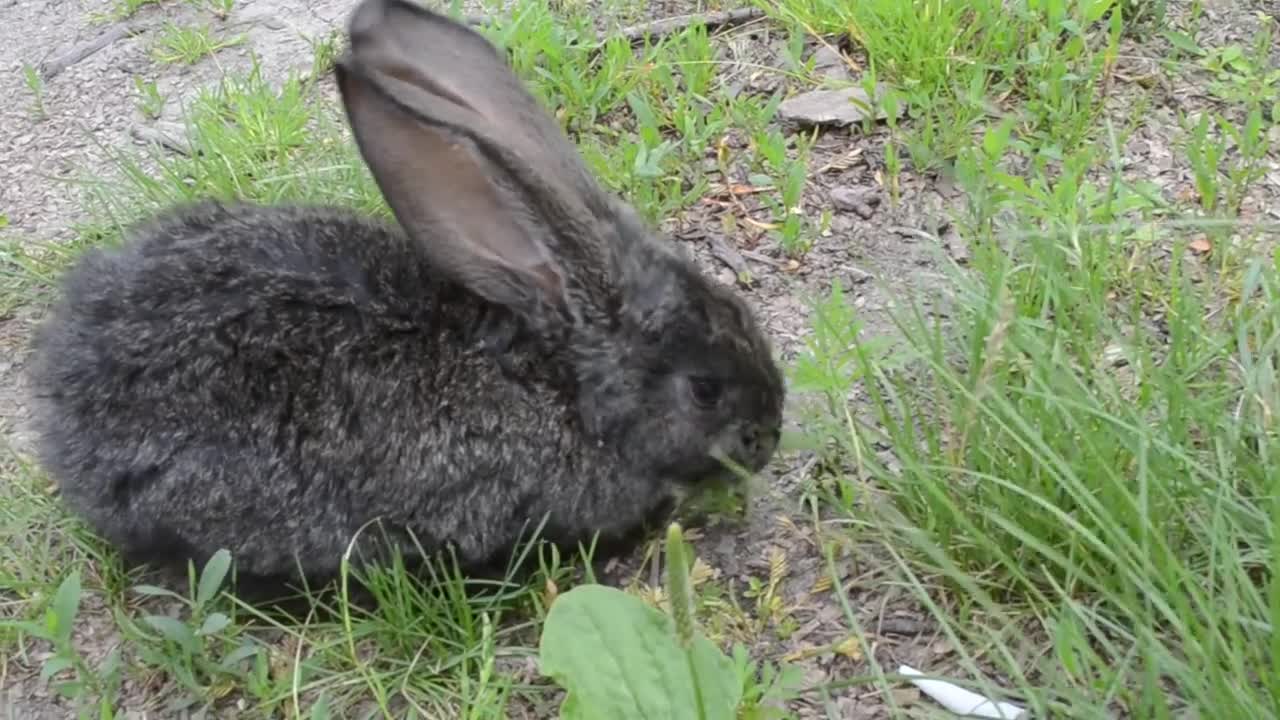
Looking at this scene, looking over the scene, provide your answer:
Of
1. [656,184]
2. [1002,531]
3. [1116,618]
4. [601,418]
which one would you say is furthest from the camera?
Result: [656,184]

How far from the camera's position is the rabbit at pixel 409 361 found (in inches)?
122

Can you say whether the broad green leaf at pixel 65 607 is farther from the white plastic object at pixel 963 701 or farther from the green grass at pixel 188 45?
the green grass at pixel 188 45

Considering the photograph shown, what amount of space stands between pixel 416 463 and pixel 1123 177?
2521 millimetres

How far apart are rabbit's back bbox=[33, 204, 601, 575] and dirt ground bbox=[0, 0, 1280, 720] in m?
0.49

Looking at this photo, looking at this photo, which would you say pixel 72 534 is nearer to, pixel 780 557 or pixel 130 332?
pixel 130 332

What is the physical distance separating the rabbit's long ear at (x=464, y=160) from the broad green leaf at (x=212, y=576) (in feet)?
2.88

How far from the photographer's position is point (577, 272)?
3.34m

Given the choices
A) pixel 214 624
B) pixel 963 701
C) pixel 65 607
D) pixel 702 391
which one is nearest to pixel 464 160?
pixel 702 391

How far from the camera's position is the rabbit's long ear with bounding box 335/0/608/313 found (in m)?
3.07

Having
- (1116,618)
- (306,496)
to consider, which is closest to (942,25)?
(1116,618)

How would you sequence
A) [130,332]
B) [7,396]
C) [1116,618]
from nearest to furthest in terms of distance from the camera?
[1116,618]
[130,332]
[7,396]

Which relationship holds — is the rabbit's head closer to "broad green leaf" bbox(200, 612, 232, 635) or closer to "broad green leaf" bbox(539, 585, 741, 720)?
"broad green leaf" bbox(539, 585, 741, 720)

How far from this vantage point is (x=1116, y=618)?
2.72 metres

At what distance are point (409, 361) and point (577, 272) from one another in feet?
1.58
